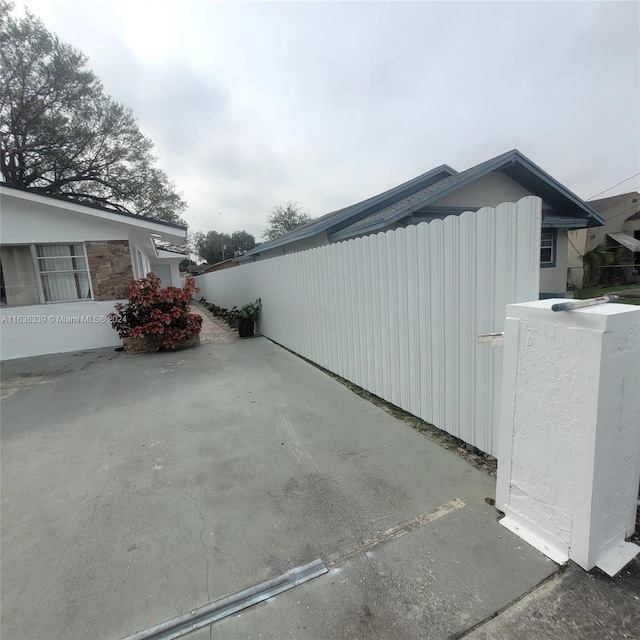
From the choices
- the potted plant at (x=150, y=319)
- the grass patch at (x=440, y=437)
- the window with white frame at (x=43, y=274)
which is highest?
the window with white frame at (x=43, y=274)

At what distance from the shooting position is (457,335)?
272cm

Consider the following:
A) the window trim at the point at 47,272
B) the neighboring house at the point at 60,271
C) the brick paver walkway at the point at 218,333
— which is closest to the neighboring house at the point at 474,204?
the brick paver walkway at the point at 218,333

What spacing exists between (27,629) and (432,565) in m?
1.91

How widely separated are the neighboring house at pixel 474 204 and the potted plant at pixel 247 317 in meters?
2.45

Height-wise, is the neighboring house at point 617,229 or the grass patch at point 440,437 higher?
the neighboring house at point 617,229

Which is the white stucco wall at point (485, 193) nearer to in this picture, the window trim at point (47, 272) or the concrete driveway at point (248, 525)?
the concrete driveway at point (248, 525)

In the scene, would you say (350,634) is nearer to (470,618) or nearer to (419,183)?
(470,618)

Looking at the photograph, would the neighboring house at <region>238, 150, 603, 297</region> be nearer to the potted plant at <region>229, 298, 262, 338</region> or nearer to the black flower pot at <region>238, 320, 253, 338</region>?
the potted plant at <region>229, 298, 262, 338</region>

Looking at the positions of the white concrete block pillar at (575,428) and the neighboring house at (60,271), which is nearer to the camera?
the white concrete block pillar at (575,428)

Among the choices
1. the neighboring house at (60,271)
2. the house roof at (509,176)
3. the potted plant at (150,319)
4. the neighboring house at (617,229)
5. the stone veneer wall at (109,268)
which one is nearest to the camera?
the house roof at (509,176)

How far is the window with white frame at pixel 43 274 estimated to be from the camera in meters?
7.42

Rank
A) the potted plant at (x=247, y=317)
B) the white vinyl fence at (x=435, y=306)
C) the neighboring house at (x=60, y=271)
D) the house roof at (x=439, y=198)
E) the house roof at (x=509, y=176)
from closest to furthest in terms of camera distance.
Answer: the white vinyl fence at (x=435, y=306), the house roof at (x=509, y=176), the house roof at (x=439, y=198), the neighboring house at (x=60, y=271), the potted plant at (x=247, y=317)

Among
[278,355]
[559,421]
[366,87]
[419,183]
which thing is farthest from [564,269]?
[559,421]

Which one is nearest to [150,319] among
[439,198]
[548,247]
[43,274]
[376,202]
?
[43,274]
